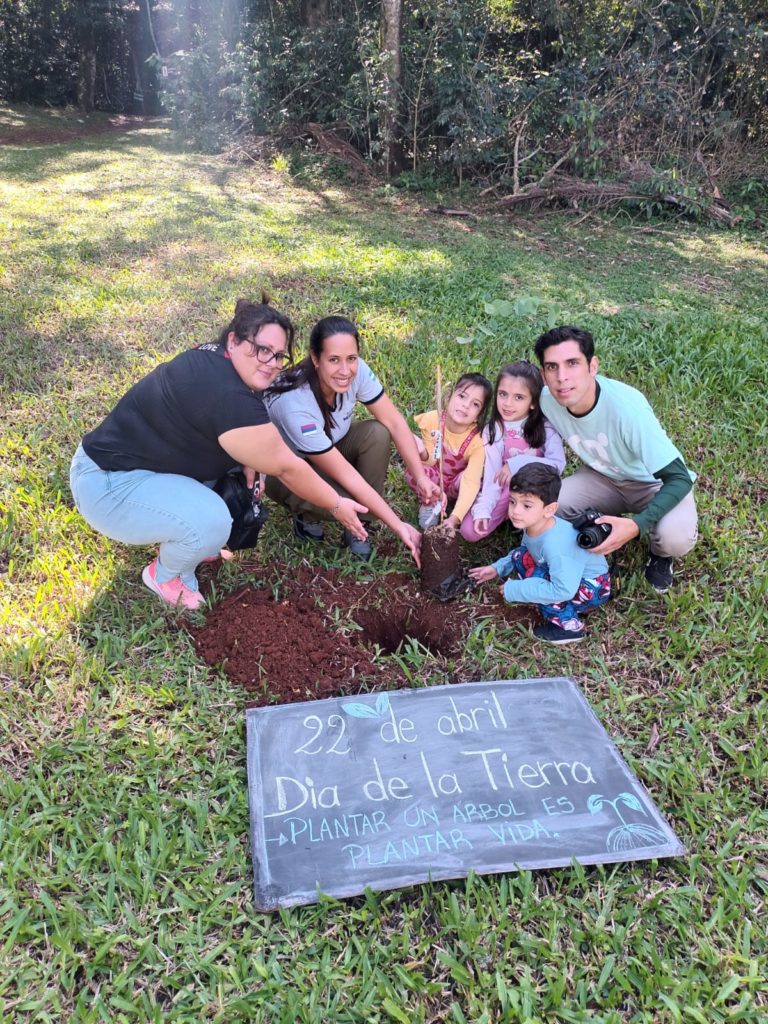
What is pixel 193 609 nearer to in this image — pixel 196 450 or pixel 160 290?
pixel 196 450

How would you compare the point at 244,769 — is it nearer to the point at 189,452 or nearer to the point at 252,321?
the point at 189,452

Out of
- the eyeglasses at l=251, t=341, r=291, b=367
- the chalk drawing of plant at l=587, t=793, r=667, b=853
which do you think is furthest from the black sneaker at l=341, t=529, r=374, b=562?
the chalk drawing of plant at l=587, t=793, r=667, b=853

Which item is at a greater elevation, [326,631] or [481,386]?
[481,386]

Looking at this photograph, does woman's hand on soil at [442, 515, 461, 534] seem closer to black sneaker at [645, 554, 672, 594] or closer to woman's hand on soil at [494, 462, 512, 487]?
woman's hand on soil at [494, 462, 512, 487]

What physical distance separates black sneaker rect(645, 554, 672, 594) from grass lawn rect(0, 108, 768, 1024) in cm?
7

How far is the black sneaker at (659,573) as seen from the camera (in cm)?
297

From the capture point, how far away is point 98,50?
17688 millimetres

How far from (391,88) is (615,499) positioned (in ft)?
28.0

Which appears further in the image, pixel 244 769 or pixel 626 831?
pixel 244 769

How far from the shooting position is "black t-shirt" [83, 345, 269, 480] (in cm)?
239

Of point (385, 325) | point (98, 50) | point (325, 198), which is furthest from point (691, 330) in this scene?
point (98, 50)

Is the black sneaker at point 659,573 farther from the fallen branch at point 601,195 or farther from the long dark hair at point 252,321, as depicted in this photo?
the fallen branch at point 601,195

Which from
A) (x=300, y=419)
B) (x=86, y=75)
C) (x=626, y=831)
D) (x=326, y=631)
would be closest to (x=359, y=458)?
(x=300, y=419)

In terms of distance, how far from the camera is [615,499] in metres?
3.19
